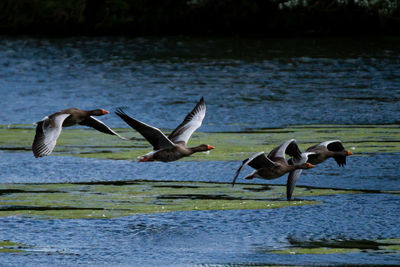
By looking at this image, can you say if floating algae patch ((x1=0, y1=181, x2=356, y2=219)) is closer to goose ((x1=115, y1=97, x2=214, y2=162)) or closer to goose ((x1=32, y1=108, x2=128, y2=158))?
goose ((x1=115, y1=97, x2=214, y2=162))

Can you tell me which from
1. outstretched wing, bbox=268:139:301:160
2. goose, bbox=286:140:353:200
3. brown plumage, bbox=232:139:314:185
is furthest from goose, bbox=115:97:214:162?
goose, bbox=286:140:353:200

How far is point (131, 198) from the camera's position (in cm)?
1770

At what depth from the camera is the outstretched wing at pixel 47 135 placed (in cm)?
1240

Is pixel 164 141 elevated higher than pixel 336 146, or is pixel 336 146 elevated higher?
pixel 164 141

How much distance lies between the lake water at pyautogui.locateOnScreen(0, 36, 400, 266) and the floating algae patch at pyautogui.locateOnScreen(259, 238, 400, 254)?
202mm

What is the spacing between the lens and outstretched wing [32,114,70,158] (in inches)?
488

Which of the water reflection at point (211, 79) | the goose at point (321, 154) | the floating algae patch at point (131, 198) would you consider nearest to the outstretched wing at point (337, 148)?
the goose at point (321, 154)

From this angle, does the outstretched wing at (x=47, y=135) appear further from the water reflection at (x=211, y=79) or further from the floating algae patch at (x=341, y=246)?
the water reflection at (x=211, y=79)

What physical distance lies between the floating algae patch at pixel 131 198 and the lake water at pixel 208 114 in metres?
0.48

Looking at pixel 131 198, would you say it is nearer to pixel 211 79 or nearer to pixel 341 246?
pixel 341 246

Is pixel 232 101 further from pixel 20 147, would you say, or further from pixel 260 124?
pixel 20 147

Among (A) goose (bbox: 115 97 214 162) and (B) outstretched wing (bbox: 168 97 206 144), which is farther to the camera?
(B) outstretched wing (bbox: 168 97 206 144)

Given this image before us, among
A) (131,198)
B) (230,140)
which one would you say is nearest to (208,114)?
(230,140)

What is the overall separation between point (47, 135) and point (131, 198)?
5.20 meters
